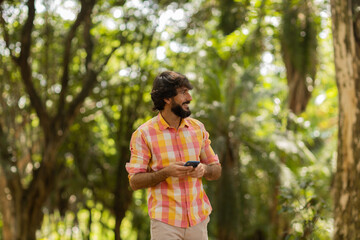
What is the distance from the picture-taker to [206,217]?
304 cm

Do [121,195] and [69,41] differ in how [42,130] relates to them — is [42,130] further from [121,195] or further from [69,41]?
[121,195]

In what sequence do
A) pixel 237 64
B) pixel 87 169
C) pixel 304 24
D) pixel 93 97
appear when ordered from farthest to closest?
pixel 87 169 < pixel 237 64 < pixel 93 97 < pixel 304 24

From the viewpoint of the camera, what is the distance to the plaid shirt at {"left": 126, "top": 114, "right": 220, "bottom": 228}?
9.55 feet

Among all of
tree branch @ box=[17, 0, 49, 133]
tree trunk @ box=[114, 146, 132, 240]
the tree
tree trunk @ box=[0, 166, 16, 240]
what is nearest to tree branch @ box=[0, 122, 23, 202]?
the tree

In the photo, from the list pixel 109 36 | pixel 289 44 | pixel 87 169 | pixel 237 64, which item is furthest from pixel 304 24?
pixel 87 169

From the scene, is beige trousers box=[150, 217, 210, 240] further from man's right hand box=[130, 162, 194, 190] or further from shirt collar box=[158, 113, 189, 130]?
shirt collar box=[158, 113, 189, 130]

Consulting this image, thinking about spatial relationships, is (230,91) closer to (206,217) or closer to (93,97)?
(93,97)

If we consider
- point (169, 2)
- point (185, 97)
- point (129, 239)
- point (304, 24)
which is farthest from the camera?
point (129, 239)

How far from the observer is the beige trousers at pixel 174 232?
287 centimetres

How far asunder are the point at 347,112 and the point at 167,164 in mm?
3359

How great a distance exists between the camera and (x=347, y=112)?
567cm

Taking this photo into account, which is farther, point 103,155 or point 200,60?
point 103,155

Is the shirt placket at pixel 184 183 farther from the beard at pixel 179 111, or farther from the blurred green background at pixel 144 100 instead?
the blurred green background at pixel 144 100

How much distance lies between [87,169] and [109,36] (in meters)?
4.15
